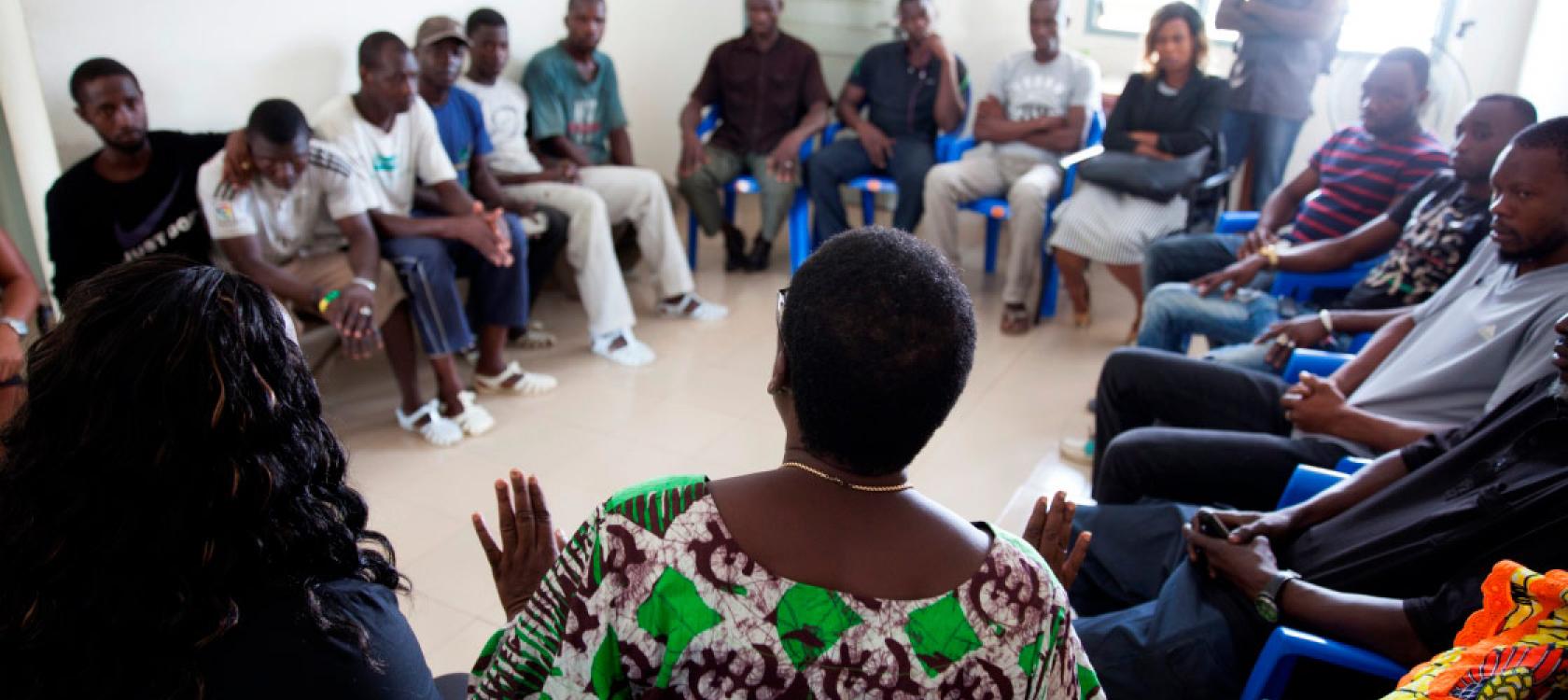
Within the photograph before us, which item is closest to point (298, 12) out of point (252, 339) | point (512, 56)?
point (512, 56)

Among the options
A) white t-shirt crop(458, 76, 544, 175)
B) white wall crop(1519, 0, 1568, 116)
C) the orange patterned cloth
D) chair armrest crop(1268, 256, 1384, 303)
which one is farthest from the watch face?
white t-shirt crop(458, 76, 544, 175)

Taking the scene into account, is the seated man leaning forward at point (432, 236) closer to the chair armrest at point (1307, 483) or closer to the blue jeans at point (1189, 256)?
the blue jeans at point (1189, 256)

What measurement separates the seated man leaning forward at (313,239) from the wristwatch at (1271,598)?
2.29 meters

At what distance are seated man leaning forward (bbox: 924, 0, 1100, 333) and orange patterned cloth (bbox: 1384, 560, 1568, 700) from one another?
9.38 feet

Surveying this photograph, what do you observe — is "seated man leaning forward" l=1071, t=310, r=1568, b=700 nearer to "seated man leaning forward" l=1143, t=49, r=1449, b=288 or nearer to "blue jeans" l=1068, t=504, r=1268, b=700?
"blue jeans" l=1068, t=504, r=1268, b=700

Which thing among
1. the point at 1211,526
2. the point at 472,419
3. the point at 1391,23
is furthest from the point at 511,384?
the point at 1391,23

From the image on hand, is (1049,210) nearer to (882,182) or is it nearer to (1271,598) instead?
(882,182)

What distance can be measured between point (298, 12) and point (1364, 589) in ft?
11.5

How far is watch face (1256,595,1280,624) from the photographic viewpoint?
5.17ft

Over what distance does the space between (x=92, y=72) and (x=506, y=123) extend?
1.48 meters

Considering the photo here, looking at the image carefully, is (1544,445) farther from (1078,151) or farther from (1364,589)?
(1078,151)

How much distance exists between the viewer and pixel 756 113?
4641mm

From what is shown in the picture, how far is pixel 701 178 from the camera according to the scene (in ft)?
15.3

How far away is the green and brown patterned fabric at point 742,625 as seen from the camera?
2.93 ft
